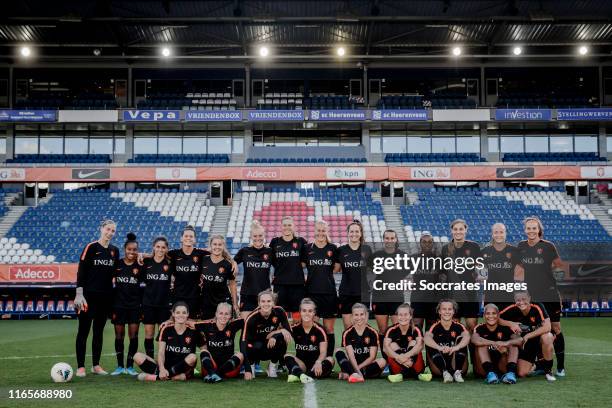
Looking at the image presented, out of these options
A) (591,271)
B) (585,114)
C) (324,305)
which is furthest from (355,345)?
(585,114)

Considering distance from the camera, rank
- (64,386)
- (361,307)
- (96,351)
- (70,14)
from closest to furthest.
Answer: (64,386)
(361,307)
(96,351)
(70,14)

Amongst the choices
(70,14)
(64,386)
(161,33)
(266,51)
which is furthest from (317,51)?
(64,386)

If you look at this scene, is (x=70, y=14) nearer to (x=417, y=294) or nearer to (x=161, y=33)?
(x=161, y=33)

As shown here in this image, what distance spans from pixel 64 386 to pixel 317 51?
82.1 feet

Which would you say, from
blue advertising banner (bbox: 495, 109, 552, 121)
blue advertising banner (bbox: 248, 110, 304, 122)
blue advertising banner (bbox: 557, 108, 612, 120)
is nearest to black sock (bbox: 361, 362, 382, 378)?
blue advertising banner (bbox: 248, 110, 304, 122)

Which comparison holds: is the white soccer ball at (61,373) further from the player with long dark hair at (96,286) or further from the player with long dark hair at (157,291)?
the player with long dark hair at (157,291)

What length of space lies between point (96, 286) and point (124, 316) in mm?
588

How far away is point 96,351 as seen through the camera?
8.67 m

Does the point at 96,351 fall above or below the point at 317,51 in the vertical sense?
below

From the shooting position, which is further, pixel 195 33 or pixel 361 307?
pixel 195 33

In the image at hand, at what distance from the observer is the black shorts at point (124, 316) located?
8.72 meters

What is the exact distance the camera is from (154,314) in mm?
8703

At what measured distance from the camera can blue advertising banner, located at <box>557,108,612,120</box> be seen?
29375 millimetres

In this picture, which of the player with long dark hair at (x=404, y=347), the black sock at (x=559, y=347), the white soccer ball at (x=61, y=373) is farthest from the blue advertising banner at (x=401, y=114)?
the white soccer ball at (x=61, y=373)
